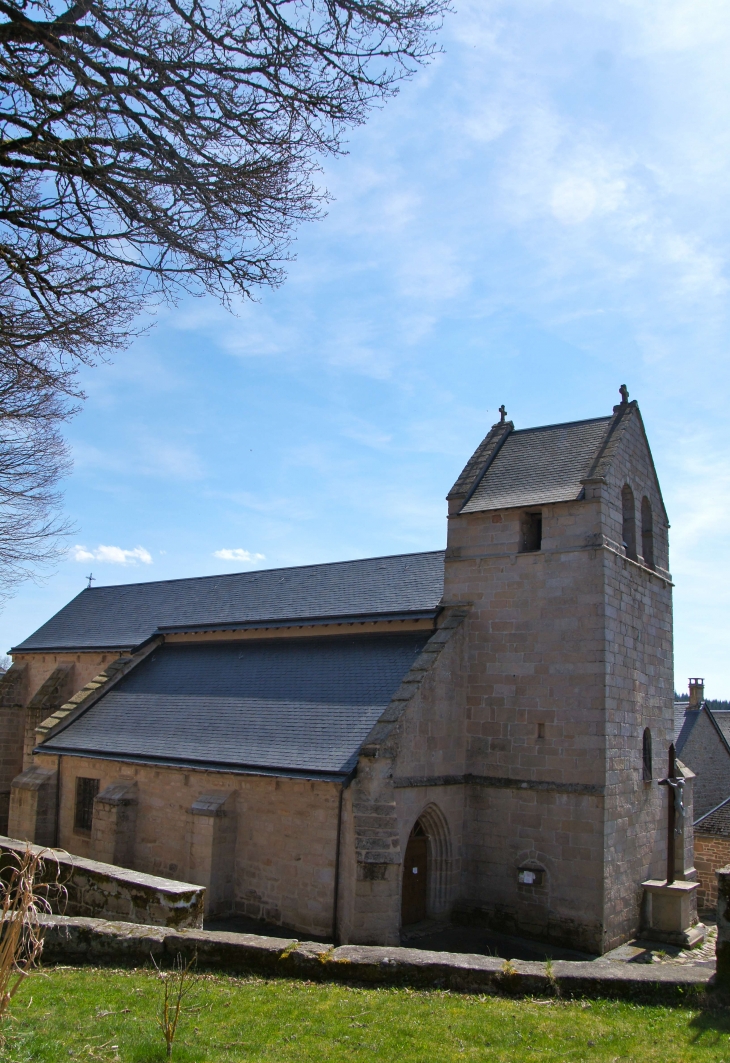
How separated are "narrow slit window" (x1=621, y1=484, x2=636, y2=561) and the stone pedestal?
21.4 feet

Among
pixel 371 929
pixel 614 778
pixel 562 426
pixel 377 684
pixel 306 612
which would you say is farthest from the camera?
pixel 306 612

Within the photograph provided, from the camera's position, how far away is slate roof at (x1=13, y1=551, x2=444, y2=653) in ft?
64.4

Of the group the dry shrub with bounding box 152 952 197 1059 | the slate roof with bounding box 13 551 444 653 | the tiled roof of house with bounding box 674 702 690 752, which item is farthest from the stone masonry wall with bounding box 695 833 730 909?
the dry shrub with bounding box 152 952 197 1059

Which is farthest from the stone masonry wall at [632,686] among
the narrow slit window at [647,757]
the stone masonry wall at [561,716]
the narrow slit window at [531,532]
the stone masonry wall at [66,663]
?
the stone masonry wall at [66,663]

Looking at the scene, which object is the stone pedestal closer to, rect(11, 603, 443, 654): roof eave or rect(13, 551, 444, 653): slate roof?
rect(11, 603, 443, 654): roof eave

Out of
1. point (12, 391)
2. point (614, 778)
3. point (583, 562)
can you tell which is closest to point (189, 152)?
point (12, 391)

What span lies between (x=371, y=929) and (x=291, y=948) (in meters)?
4.66

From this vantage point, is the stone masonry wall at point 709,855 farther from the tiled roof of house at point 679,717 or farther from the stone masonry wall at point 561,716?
the stone masonry wall at point 561,716

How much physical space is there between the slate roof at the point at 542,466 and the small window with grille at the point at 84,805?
11.4 metres

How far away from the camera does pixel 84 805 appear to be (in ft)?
66.5

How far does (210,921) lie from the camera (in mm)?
15258

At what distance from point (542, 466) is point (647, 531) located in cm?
321

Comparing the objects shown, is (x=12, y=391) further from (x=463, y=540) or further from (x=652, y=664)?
(x=652, y=664)

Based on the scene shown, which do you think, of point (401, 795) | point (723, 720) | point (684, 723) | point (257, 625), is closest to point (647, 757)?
point (401, 795)
